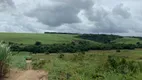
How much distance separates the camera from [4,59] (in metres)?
13.2

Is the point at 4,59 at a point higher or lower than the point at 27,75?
higher

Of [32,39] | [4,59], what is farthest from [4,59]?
[32,39]

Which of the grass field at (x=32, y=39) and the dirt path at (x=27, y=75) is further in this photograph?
the grass field at (x=32, y=39)

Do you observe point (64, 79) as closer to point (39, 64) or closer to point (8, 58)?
point (8, 58)

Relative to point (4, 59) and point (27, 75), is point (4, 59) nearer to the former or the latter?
point (4, 59)

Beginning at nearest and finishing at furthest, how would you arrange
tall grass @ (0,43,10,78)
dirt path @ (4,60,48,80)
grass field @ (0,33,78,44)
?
dirt path @ (4,60,48,80) → tall grass @ (0,43,10,78) → grass field @ (0,33,78,44)

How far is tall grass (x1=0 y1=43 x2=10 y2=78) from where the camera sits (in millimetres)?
13062

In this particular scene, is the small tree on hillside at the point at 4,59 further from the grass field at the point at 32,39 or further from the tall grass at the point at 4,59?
the grass field at the point at 32,39

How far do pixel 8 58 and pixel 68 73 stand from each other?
3.38 meters

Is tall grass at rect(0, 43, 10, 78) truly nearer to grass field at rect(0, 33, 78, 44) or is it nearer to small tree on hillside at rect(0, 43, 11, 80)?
small tree on hillside at rect(0, 43, 11, 80)

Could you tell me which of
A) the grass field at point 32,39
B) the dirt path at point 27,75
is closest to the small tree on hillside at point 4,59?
the dirt path at point 27,75

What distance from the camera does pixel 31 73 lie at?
13.2 m

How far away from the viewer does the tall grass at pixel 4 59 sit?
13.1m

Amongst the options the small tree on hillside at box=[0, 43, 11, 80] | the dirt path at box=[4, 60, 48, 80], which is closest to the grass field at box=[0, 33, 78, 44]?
the dirt path at box=[4, 60, 48, 80]
